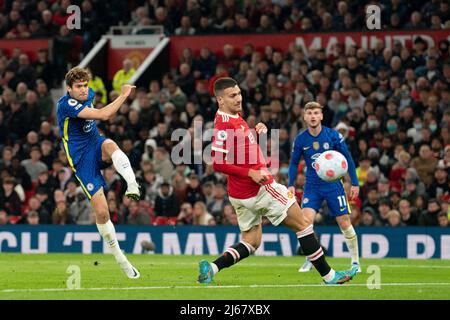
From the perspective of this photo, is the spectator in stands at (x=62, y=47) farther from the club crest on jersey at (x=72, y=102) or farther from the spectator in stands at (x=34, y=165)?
the club crest on jersey at (x=72, y=102)

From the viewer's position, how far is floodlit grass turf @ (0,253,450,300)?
37.6 ft

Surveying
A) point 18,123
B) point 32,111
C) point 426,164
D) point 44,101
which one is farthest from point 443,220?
point 44,101

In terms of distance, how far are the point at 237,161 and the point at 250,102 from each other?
1281 cm

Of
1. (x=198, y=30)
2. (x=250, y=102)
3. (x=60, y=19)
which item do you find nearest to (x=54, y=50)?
(x=60, y=19)

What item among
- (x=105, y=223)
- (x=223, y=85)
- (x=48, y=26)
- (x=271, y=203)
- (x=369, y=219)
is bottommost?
(x=369, y=219)

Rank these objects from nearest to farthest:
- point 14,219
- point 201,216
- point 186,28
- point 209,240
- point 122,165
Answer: point 122,165, point 209,240, point 201,216, point 14,219, point 186,28

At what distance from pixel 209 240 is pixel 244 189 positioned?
9.43 metres

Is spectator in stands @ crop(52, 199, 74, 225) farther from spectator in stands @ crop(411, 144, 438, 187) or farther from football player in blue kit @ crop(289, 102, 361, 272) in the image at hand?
football player in blue kit @ crop(289, 102, 361, 272)

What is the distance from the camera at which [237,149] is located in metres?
12.1

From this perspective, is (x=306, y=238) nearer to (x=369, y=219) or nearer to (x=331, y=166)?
(x=331, y=166)

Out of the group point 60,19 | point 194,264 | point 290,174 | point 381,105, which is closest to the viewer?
point 290,174

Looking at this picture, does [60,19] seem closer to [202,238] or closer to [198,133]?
[198,133]

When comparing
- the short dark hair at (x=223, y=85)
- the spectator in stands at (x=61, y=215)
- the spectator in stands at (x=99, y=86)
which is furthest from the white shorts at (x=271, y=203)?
the spectator in stands at (x=99, y=86)

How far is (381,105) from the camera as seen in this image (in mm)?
23688
